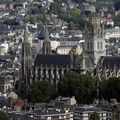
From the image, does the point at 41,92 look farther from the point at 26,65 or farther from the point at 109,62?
the point at 109,62

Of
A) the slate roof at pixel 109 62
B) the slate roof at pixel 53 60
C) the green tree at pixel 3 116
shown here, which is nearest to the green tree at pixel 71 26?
the slate roof at pixel 53 60

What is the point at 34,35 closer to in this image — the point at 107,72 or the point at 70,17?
the point at 70,17

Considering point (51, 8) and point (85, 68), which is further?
point (51, 8)

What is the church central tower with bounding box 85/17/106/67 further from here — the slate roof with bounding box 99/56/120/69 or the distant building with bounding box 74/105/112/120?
the distant building with bounding box 74/105/112/120

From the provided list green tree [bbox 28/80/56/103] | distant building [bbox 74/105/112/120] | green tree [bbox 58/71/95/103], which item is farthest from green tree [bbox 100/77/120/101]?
distant building [bbox 74/105/112/120]

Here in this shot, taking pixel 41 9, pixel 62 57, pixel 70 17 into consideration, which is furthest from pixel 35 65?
pixel 41 9

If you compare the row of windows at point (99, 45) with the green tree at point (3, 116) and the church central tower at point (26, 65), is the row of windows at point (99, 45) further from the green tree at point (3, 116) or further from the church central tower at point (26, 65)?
the green tree at point (3, 116)
